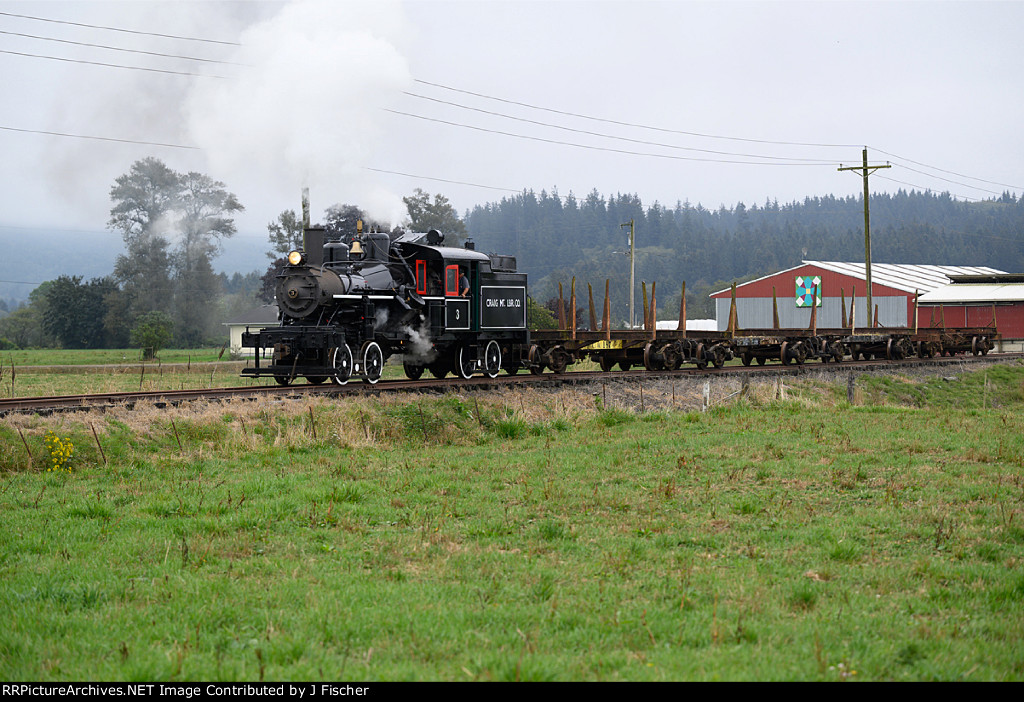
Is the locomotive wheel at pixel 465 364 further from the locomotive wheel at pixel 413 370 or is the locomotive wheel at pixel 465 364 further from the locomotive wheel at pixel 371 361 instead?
the locomotive wheel at pixel 371 361

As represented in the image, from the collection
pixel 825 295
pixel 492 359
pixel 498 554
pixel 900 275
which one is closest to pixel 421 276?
pixel 492 359

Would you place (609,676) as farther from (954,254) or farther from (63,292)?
(954,254)

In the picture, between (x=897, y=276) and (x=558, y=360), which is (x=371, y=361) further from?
(x=897, y=276)

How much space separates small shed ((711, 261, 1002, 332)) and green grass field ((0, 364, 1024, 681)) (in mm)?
55253

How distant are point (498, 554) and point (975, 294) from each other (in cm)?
7004

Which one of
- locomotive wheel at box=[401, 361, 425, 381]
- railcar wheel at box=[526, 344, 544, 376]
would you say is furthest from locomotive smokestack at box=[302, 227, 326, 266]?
railcar wheel at box=[526, 344, 544, 376]

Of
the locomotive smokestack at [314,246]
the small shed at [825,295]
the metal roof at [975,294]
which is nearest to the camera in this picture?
the locomotive smokestack at [314,246]

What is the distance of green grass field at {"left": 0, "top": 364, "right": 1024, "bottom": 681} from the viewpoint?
5.47 meters

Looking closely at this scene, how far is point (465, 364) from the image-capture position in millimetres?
23719

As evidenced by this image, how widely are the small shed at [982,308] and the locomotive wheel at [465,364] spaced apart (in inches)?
1921

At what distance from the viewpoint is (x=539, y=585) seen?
22.7 feet

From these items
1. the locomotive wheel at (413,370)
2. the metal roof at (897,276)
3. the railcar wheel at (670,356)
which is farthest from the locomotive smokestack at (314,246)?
the metal roof at (897,276)

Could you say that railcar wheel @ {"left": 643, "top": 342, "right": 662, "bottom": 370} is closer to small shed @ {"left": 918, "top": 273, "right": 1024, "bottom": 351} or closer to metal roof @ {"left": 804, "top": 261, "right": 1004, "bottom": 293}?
small shed @ {"left": 918, "top": 273, "right": 1024, "bottom": 351}

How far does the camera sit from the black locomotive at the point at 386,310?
19469 mm
